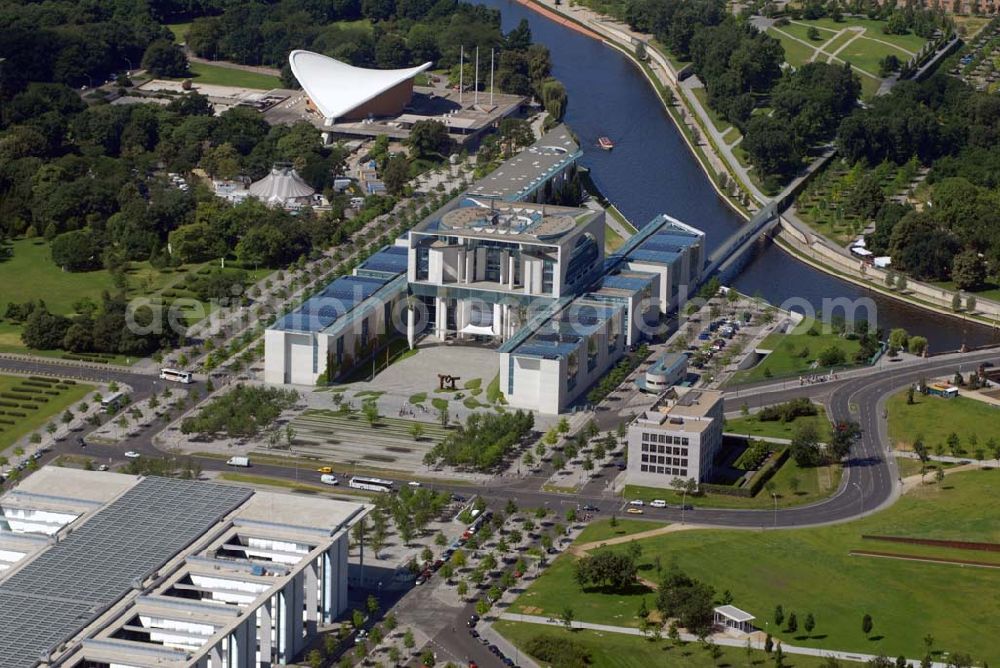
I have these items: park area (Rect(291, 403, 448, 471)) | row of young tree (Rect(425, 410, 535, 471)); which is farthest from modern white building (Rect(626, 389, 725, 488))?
park area (Rect(291, 403, 448, 471))

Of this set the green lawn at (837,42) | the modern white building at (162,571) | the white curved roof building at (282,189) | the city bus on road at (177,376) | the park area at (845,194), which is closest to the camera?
the modern white building at (162,571)

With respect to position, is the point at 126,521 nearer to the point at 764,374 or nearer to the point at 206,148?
the point at 764,374

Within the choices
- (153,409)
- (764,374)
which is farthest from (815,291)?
(153,409)

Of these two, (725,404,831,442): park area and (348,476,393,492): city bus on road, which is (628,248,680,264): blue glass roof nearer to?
(725,404,831,442): park area

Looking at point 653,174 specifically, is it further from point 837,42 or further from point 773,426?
point 773,426

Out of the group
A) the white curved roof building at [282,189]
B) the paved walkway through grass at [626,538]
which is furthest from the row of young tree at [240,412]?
the white curved roof building at [282,189]

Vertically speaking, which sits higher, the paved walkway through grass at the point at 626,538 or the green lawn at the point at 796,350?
the paved walkway through grass at the point at 626,538

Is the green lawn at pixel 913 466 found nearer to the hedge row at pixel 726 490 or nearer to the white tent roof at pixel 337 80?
the hedge row at pixel 726 490
